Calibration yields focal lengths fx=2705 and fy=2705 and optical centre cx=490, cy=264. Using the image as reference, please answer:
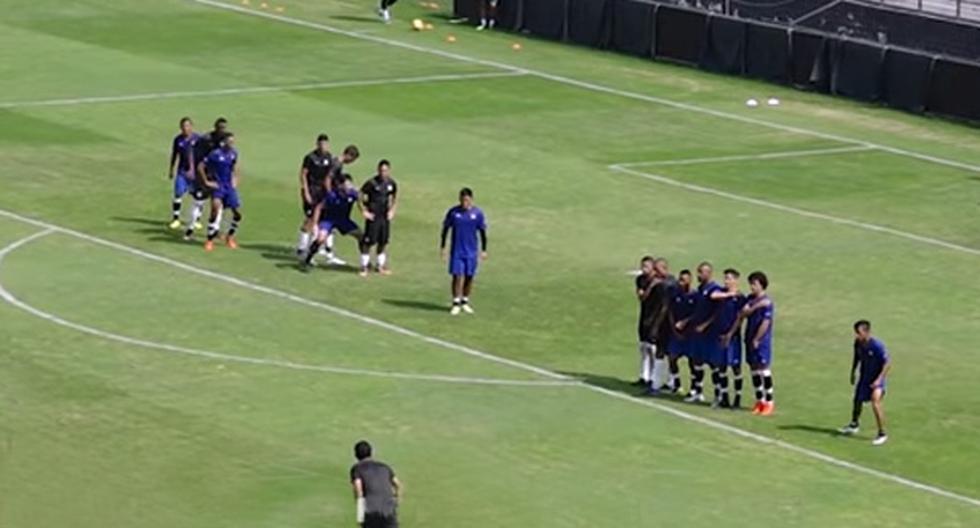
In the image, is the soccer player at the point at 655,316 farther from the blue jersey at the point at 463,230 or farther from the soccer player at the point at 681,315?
the blue jersey at the point at 463,230

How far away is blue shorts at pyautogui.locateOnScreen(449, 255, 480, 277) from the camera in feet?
131

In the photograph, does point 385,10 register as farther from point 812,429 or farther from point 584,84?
point 812,429

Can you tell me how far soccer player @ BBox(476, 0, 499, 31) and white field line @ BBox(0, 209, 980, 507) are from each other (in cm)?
2478

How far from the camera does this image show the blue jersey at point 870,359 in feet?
109

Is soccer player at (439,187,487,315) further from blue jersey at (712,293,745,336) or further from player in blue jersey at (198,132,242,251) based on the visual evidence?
blue jersey at (712,293,745,336)

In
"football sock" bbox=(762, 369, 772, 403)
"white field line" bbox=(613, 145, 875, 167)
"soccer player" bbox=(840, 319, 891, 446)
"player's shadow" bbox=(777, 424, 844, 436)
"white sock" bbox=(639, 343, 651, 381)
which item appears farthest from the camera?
"white field line" bbox=(613, 145, 875, 167)

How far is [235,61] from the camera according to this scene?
63.5m

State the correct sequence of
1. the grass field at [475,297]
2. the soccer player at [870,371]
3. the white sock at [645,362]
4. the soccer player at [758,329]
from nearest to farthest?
the grass field at [475,297], the soccer player at [870,371], the soccer player at [758,329], the white sock at [645,362]

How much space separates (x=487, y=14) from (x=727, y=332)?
35.4 m

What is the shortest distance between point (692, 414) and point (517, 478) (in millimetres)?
3991

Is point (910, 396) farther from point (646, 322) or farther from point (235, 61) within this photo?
point (235, 61)

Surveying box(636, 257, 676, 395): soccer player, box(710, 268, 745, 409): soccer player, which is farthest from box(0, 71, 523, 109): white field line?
box(710, 268, 745, 409): soccer player

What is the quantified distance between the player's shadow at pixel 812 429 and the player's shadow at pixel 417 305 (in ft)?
25.3

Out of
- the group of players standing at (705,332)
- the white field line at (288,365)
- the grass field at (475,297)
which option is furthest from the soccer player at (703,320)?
the white field line at (288,365)
